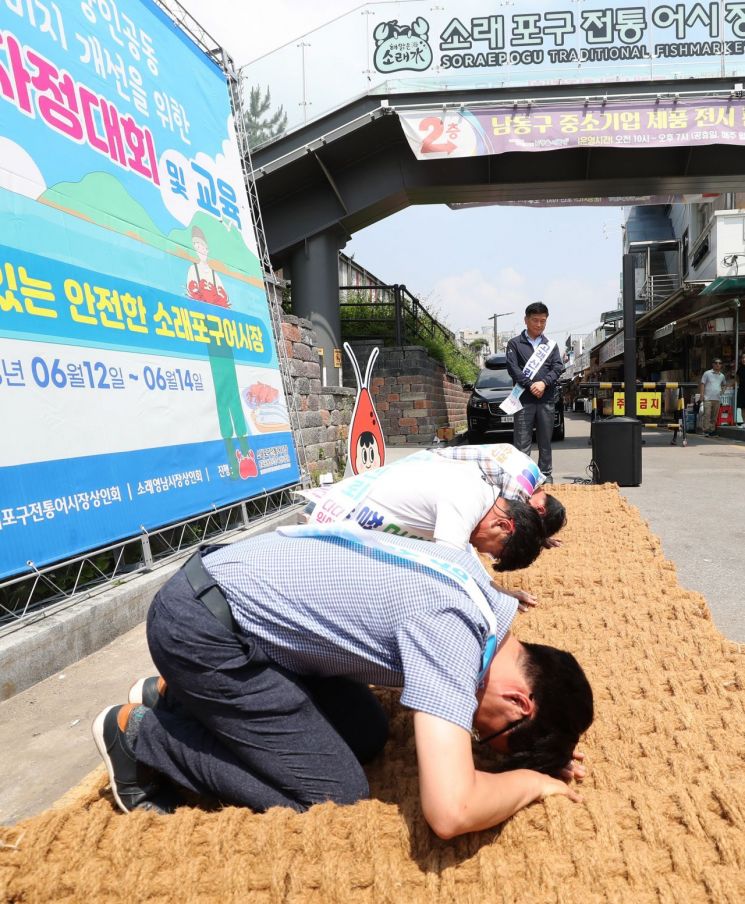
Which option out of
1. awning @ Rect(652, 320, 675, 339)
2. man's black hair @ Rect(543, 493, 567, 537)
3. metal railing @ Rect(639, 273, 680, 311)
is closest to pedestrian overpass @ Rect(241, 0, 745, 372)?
man's black hair @ Rect(543, 493, 567, 537)

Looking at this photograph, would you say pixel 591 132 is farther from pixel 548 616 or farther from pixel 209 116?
pixel 548 616

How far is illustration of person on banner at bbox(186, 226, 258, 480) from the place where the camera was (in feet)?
14.6

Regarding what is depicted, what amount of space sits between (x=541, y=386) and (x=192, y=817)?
5504mm

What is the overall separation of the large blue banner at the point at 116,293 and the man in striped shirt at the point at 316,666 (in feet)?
4.48

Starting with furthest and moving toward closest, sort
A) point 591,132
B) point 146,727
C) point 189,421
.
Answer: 1. point 591,132
2. point 189,421
3. point 146,727

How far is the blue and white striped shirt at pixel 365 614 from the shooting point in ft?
4.37

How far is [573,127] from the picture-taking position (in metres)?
9.25

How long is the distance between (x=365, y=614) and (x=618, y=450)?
6260mm

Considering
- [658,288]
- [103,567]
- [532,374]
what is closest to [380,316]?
[532,374]

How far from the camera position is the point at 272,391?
17.5 feet

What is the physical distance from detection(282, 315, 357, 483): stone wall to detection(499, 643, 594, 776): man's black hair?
4.98m

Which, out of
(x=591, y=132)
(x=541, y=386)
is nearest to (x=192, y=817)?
(x=541, y=386)

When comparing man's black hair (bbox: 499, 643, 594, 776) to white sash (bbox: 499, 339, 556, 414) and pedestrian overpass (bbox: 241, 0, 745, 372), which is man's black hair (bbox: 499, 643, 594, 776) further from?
pedestrian overpass (bbox: 241, 0, 745, 372)

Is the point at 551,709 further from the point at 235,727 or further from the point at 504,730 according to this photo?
the point at 235,727
